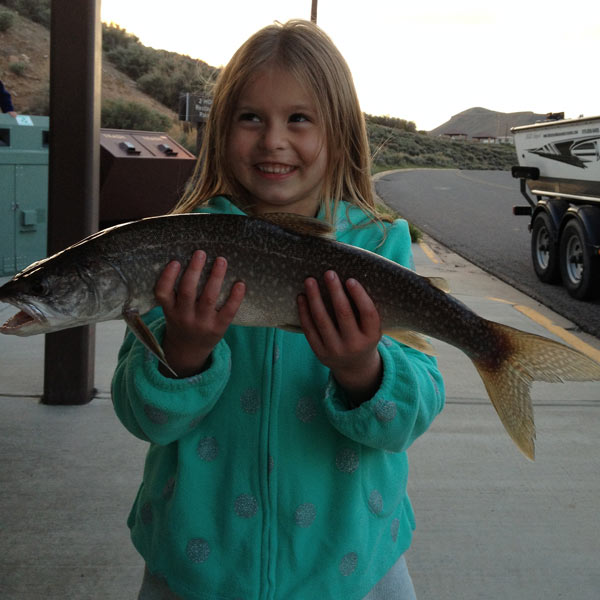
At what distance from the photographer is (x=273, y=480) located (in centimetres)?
190

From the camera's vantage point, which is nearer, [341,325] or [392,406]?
[341,325]

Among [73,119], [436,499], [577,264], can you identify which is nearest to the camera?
[436,499]

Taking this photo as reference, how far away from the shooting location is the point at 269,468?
1.90m

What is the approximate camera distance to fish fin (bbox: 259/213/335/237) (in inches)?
66.5

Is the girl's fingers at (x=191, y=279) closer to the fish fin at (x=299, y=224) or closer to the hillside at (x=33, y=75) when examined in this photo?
the fish fin at (x=299, y=224)

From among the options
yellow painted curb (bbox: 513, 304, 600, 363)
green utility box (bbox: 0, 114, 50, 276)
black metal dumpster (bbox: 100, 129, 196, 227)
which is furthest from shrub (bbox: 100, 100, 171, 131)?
yellow painted curb (bbox: 513, 304, 600, 363)

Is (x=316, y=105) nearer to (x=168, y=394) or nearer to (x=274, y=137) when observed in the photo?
(x=274, y=137)

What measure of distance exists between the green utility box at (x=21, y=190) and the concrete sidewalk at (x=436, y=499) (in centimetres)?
355

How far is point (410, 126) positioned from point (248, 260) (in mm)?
80383

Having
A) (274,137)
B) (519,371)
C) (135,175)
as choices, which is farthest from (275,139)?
(135,175)

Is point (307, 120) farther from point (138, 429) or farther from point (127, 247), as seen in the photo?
point (138, 429)

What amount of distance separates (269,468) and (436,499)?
2069mm

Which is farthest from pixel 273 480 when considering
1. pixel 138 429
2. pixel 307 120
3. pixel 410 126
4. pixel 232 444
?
pixel 410 126

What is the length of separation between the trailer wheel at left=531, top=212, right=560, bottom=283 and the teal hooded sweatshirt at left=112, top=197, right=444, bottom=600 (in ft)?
26.7
